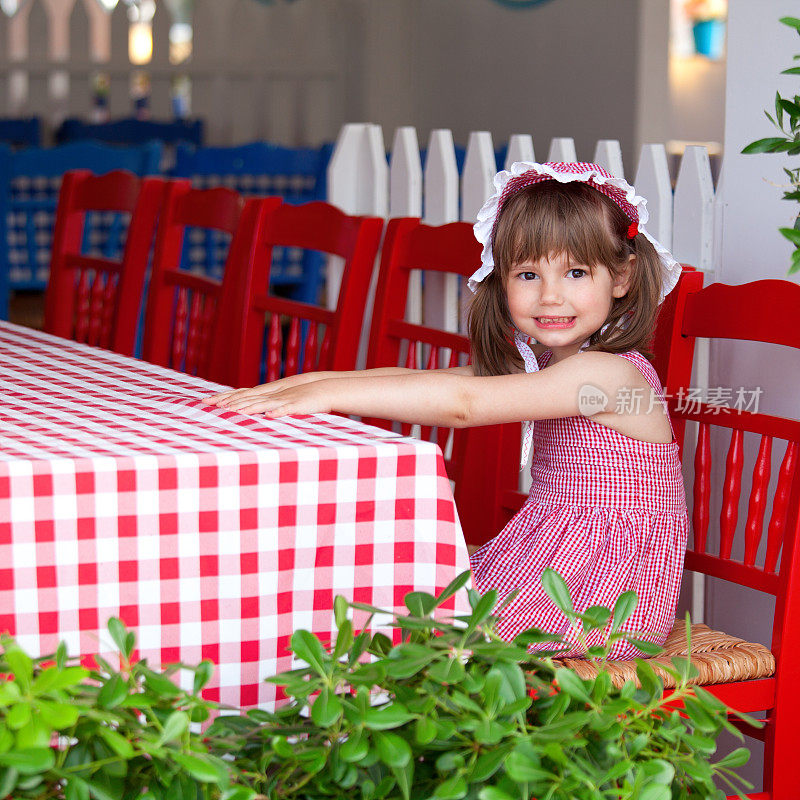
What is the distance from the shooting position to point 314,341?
2.05m

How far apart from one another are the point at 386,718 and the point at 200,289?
1.65 metres

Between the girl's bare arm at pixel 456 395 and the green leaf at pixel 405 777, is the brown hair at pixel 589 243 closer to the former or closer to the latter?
the girl's bare arm at pixel 456 395

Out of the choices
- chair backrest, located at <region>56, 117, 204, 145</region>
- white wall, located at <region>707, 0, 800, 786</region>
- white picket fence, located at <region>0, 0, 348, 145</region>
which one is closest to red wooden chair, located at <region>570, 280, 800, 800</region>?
white wall, located at <region>707, 0, 800, 786</region>

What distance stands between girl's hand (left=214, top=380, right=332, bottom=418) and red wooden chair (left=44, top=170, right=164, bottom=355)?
4.39ft

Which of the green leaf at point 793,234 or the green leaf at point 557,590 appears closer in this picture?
the green leaf at point 557,590

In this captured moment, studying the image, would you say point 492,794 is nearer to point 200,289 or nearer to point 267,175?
point 200,289

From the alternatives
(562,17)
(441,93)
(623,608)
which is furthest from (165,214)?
(441,93)

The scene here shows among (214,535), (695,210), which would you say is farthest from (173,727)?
(695,210)

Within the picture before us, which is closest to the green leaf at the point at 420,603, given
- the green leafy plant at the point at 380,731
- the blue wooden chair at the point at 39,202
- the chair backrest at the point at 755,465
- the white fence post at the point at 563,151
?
the green leafy plant at the point at 380,731

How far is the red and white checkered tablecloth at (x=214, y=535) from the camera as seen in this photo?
0.97 meters

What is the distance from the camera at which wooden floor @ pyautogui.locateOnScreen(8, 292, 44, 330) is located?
4266mm

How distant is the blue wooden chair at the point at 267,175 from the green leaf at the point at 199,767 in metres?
3.05

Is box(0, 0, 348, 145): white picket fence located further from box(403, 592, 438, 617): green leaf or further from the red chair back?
box(403, 592, 438, 617): green leaf

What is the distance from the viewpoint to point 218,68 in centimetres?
598
